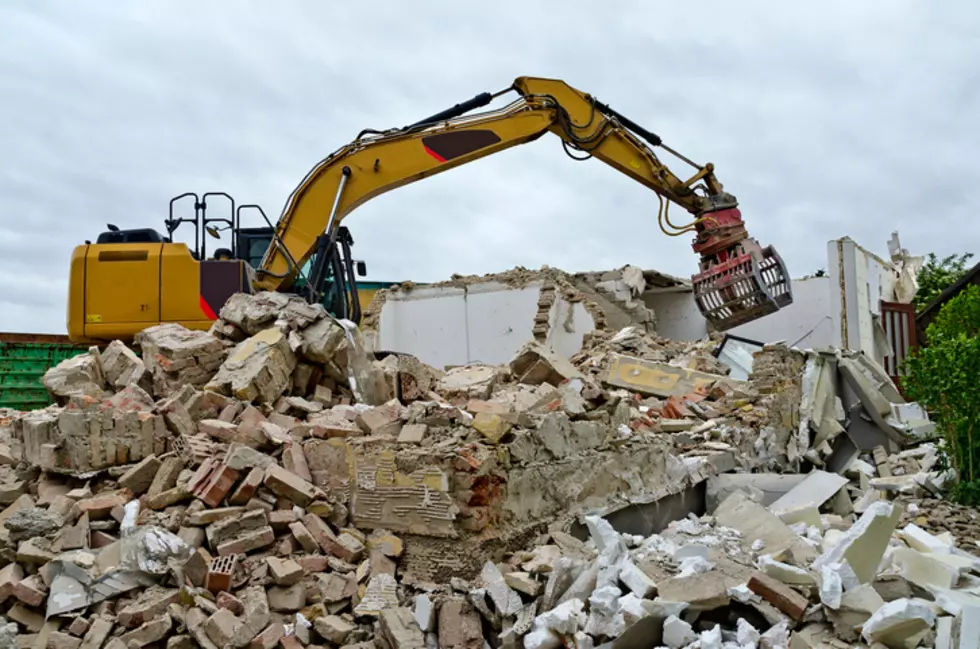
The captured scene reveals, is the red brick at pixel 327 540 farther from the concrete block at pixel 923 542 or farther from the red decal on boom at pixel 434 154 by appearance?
the red decal on boom at pixel 434 154

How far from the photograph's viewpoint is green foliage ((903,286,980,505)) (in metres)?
5.63

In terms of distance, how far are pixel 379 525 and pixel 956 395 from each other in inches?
184

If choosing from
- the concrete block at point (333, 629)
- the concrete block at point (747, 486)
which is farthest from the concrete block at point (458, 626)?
the concrete block at point (747, 486)

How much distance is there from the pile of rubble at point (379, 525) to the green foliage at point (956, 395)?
28.2 inches

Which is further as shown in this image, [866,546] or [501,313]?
[501,313]

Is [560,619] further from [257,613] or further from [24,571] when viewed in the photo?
[24,571]

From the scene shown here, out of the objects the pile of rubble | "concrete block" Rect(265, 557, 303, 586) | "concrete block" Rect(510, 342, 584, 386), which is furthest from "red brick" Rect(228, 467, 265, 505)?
"concrete block" Rect(510, 342, 584, 386)

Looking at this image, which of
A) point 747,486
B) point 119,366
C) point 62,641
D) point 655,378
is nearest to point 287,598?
point 62,641

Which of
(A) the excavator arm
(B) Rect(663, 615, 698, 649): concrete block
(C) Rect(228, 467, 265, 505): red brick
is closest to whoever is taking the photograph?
(B) Rect(663, 615, 698, 649): concrete block

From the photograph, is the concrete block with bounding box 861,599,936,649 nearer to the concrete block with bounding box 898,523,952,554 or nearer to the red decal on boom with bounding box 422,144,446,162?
the concrete block with bounding box 898,523,952,554

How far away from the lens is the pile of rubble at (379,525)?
10.8ft

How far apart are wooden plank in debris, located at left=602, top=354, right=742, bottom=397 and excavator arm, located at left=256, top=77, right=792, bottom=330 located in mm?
1206

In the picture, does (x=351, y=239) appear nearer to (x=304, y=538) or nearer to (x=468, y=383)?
(x=468, y=383)

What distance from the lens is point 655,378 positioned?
8.72 meters
